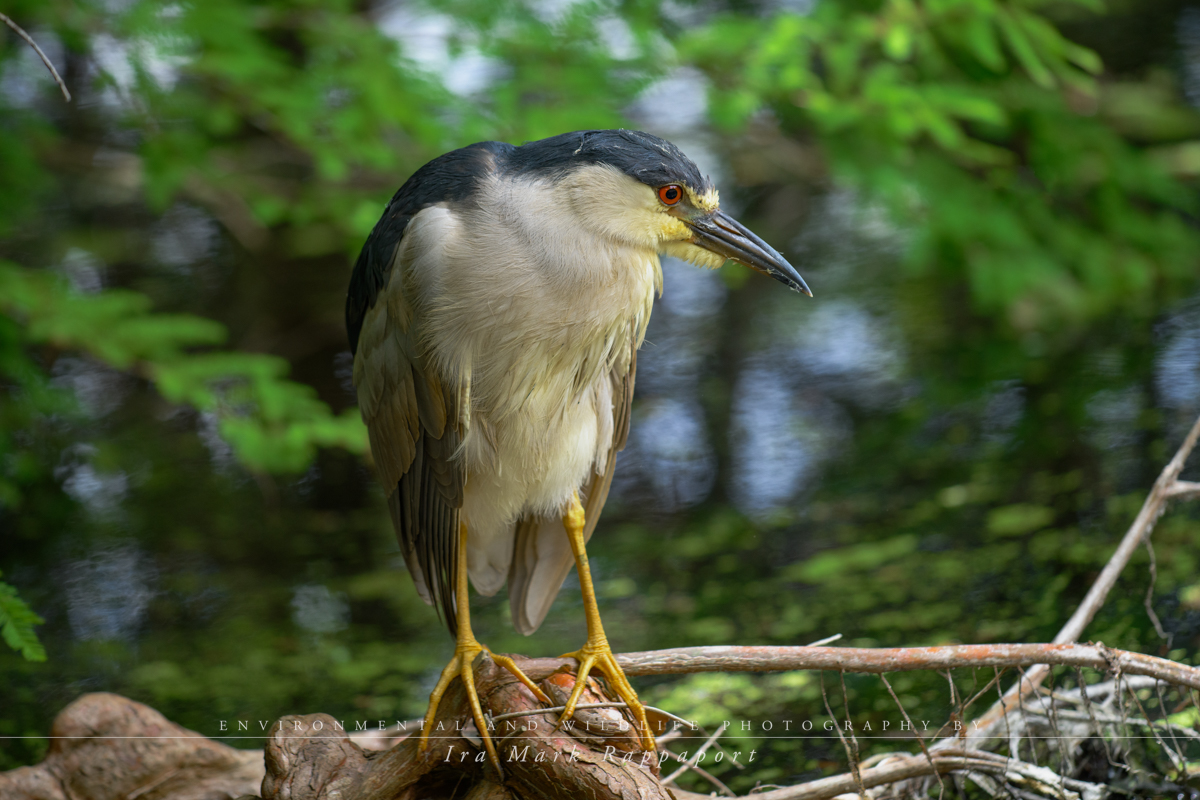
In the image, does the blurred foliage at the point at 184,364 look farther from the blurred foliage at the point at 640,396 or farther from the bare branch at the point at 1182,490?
the bare branch at the point at 1182,490

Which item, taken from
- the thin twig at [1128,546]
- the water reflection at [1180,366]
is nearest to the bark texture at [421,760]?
the thin twig at [1128,546]

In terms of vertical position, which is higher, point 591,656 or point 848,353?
point 848,353

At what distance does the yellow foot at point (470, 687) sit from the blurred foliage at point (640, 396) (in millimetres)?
785

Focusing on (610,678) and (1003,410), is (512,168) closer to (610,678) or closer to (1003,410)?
(610,678)

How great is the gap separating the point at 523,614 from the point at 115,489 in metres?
2.75

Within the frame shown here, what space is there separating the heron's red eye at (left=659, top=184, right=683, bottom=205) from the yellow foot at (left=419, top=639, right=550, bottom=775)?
103cm

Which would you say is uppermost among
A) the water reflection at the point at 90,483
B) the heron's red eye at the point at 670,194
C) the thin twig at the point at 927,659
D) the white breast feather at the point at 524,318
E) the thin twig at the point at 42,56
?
the thin twig at the point at 42,56

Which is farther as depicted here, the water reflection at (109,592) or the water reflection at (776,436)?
the water reflection at (776,436)

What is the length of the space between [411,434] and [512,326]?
45cm

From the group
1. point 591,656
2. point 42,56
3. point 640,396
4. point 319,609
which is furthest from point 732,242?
point 640,396

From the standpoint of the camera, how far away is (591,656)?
239 centimetres

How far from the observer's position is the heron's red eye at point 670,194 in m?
2.10

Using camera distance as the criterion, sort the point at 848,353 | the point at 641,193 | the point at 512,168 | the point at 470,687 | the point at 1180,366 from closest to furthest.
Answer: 1. the point at 641,193
2. the point at 512,168
3. the point at 470,687
4. the point at 1180,366
5. the point at 848,353

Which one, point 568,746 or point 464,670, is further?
point 464,670
